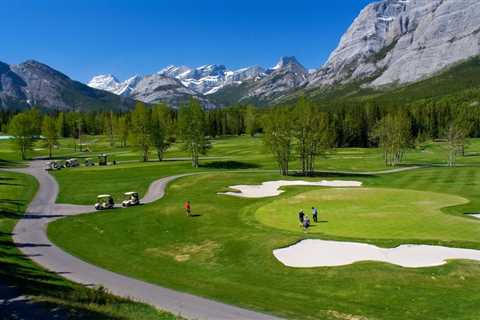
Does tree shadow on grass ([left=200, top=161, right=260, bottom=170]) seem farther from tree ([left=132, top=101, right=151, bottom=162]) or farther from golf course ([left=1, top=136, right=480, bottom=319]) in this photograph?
golf course ([left=1, top=136, right=480, bottom=319])

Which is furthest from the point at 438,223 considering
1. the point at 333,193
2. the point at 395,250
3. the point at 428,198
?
the point at 333,193

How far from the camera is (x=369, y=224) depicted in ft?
135

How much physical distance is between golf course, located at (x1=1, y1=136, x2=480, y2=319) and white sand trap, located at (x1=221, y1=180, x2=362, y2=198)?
1952mm

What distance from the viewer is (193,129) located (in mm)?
105625

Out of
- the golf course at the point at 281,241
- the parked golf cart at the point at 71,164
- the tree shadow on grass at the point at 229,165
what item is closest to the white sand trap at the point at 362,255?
the golf course at the point at 281,241

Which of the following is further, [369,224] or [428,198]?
[428,198]

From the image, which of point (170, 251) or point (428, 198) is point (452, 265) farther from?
point (428, 198)

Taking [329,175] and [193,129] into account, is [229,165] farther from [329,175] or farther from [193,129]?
[329,175]

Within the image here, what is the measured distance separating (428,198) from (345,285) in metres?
32.7

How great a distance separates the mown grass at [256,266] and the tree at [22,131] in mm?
90506

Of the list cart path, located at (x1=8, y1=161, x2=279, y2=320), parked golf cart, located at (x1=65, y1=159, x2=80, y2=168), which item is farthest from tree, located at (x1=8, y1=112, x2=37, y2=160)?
cart path, located at (x1=8, y1=161, x2=279, y2=320)

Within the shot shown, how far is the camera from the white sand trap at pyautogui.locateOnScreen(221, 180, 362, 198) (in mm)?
65562

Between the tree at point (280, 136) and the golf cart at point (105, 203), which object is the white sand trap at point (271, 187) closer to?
the tree at point (280, 136)

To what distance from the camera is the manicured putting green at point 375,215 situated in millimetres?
37469
